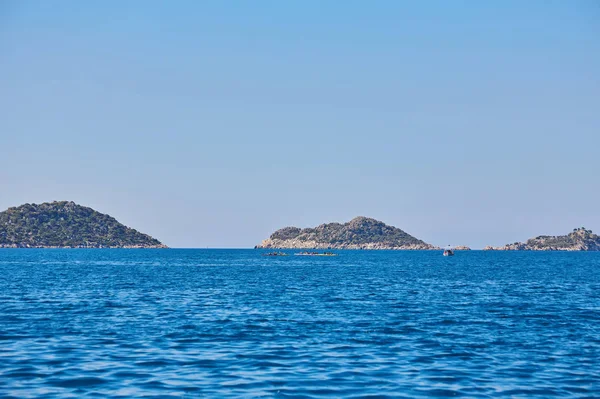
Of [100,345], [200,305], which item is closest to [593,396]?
[100,345]

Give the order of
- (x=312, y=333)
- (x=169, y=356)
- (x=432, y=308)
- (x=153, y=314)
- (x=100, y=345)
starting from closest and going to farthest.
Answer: (x=169, y=356) < (x=100, y=345) < (x=312, y=333) < (x=153, y=314) < (x=432, y=308)

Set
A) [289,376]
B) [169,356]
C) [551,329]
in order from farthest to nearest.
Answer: [551,329] < [169,356] < [289,376]

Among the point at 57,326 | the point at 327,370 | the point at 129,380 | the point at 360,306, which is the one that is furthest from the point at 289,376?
the point at 360,306

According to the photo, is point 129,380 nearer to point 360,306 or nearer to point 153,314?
point 153,314

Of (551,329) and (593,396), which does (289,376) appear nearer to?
(593,396)

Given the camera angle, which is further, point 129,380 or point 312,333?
point 312,333

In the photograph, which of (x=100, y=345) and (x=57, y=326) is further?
(x=57, y=326)

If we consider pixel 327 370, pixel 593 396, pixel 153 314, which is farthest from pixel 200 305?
pixel 593 396

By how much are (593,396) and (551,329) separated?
1851 cm

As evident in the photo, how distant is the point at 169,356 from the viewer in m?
33.2

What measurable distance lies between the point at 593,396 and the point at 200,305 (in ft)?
123

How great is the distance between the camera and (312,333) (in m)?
41.2

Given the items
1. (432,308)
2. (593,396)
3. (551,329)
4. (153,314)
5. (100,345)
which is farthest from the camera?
(432,308)

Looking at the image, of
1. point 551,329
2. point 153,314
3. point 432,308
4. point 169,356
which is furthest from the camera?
point 432,308
